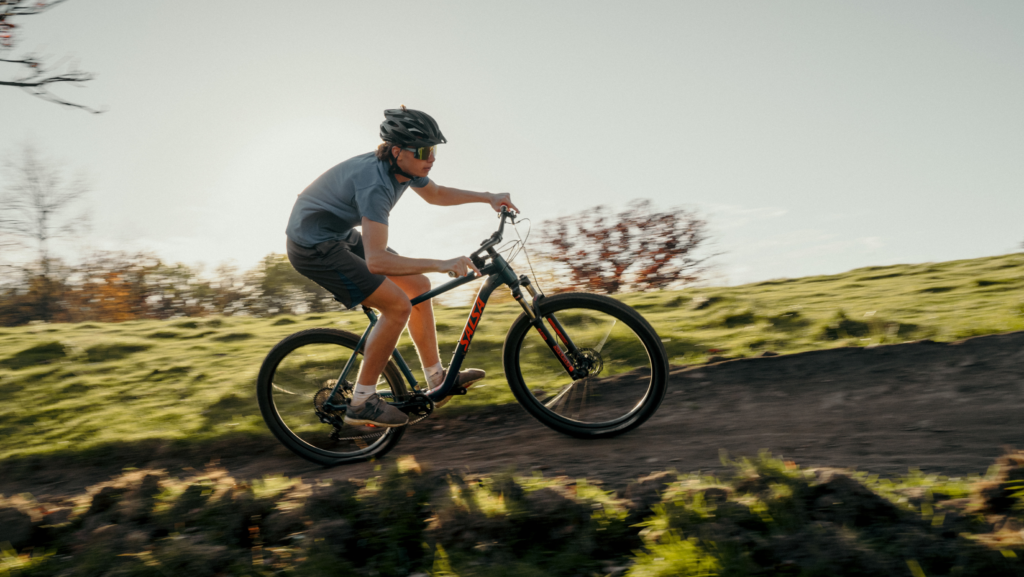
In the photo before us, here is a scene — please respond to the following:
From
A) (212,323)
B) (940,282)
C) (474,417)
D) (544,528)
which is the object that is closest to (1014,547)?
(544,528)

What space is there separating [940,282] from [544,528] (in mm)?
8523

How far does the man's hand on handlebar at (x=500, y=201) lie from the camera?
14.1 feet

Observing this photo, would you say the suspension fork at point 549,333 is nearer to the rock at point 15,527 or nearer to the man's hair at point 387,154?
the man's hair at point 387,154

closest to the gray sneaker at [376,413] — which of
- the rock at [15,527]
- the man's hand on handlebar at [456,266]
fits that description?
the man's hand on handlebar at [456,266]

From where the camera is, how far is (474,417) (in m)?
5.48

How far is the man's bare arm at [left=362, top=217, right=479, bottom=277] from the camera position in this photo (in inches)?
149

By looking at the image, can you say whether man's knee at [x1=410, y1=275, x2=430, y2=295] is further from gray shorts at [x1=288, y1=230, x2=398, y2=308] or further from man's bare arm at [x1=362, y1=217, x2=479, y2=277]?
man's bare arm at [x1=362, y1=217, x2=479, y2=277]

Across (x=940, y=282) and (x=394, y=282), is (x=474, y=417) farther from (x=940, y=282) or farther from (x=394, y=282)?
(x=940, y=282)

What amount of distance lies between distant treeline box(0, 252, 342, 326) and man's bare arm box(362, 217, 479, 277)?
1913 centimetres

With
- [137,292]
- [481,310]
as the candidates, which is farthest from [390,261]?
[137,292]

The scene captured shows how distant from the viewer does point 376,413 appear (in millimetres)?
4172

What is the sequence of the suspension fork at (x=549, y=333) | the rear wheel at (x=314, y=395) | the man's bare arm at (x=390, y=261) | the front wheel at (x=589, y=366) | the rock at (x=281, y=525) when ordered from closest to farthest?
the rock at (x=281, y=525)
the man's bare arm at (x=390, y=261)
the front wheel at (x=589, y=366)
the suspension fork at (x=549, y=333)
the rear wheel at (x=314, y=395)

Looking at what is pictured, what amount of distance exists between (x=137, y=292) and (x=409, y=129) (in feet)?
79.5

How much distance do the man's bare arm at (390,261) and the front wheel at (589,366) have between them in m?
0.59
